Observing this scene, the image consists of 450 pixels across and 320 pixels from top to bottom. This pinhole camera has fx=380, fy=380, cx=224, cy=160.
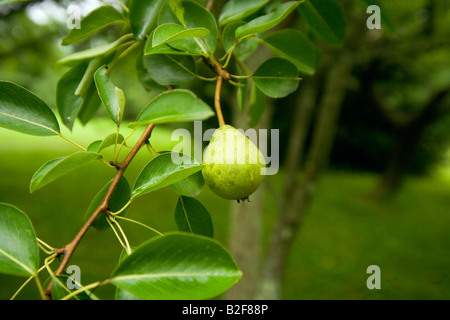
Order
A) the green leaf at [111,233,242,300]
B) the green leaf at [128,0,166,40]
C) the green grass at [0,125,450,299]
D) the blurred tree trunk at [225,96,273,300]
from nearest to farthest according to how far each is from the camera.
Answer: the green leaf at [111,233,242,300] → the green leaf at [128,0,166,40] → the blurred tree trunk at [225,96,273,300] → the green grass at [0,125,450,299]

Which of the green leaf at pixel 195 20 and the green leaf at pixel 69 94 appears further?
the green leaf at pixel 69 94

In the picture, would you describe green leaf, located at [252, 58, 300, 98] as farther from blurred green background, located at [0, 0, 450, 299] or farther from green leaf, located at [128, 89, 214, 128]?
blurred green background, located at [0, 0, 450, 299]

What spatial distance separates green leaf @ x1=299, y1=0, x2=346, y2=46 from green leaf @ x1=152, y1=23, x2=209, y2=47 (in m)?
0.36

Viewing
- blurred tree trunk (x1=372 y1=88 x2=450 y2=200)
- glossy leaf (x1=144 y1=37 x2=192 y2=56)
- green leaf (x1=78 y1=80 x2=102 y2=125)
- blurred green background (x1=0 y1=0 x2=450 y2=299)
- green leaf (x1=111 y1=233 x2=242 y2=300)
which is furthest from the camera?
blurred tree trunk (x1=372 y1=88 x2=450 y2=200)

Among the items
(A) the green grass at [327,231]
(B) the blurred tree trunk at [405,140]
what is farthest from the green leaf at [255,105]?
(B) the blurred tree trunk at [405,140]

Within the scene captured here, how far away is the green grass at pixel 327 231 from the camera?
3525 mm

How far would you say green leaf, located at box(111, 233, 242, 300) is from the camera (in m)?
0.44

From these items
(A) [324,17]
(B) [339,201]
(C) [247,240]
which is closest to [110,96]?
(A) [324,17]

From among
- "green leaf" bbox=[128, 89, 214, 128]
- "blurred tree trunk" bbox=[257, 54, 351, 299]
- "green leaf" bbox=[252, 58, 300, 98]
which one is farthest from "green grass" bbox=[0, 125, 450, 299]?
"green leaf" bbox=[128, 89, 214, 128]

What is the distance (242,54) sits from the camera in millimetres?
832

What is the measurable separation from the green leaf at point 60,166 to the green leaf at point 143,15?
0.27 meters

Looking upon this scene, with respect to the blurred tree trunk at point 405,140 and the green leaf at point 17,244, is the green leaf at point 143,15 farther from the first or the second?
the blurred tree trunk at point 405,140
